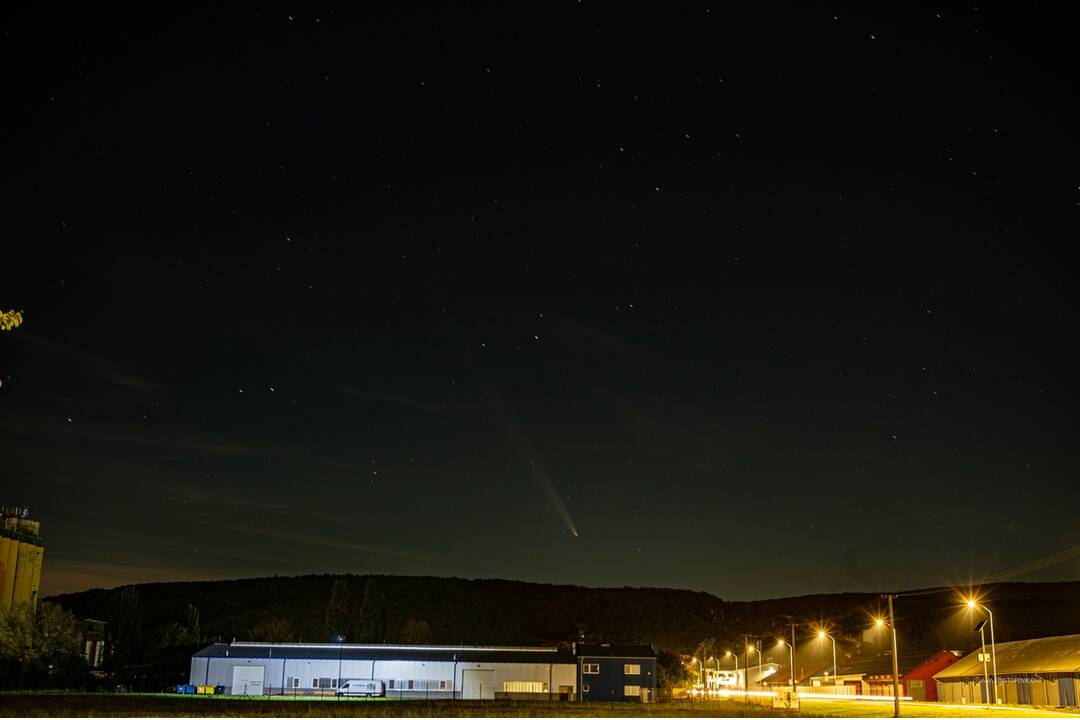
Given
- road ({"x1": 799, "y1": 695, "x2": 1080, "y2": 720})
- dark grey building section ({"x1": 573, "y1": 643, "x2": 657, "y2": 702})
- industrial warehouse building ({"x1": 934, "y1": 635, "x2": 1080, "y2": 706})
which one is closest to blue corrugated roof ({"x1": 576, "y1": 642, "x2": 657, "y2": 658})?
dark grey building section ({"x1": 573, "y1": 643, "x2": 657, "y2": 702})

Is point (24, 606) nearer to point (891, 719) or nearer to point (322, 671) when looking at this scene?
point (322, 671)

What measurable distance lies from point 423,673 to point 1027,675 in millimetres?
43457

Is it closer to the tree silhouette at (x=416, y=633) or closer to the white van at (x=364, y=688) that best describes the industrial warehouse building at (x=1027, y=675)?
the white van at (x=364, y=688)

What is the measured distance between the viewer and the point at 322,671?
83500 millimetres

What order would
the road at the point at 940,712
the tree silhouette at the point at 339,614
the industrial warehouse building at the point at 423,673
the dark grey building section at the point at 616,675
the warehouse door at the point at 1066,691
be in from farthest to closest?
the tree silhouette at the point at 339,614
the dark grey building section at the point at 616,675
the industrial warehouse building at the point at 423,673
the warehouse door at the point at 1066,691
the road at the point at 940,712

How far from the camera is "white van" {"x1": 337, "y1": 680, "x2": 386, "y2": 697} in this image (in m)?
80.3

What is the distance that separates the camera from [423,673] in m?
83.9

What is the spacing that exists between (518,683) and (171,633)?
133 ft

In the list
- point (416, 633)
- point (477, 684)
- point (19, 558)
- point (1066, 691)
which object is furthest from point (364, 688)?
point (1066, 691)

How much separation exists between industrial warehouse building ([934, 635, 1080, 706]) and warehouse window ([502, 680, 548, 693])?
32.0m

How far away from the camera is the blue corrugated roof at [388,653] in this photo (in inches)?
3327

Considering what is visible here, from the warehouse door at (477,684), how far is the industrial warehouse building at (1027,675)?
35743mm

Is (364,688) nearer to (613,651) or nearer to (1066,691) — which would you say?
(613,651)

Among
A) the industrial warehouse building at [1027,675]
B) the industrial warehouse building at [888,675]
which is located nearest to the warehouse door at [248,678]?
the industrial warehouse building at [1027,675]
